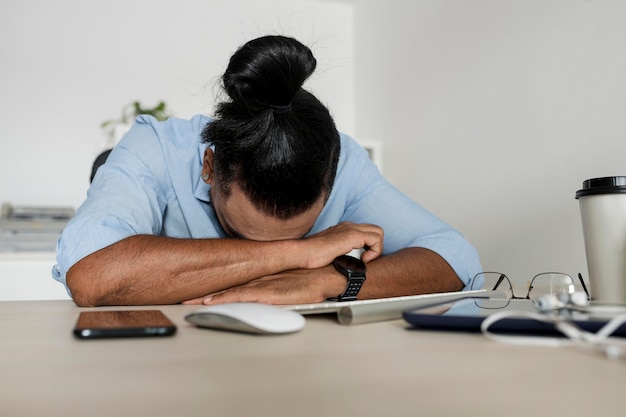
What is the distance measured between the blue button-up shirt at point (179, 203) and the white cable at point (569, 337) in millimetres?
771

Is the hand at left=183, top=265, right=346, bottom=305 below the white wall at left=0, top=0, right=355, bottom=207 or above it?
below

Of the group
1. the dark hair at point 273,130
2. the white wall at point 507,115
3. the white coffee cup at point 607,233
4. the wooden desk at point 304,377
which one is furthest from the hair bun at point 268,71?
the white wall at point 507,115

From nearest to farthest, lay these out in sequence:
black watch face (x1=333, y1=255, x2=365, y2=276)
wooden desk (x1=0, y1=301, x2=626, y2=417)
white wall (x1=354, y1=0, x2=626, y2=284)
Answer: wooden desk (x1=0, y1=301, x2=626, y2=417)
black watch face (x1=333, y1=255, x2=365, y2=276)
white wall (x1=354, y1=0, x2=626, y2=284)

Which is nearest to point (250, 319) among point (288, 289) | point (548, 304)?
point (548, 304)

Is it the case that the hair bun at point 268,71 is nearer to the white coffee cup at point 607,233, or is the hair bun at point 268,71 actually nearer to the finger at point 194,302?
the finger at point 194,302

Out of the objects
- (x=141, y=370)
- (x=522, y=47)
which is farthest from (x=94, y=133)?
(x=141, y=370)

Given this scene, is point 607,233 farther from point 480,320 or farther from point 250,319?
point 250,319

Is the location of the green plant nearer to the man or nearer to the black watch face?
the man

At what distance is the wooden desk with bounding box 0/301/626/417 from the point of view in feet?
0.99

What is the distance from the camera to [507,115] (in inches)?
89.0

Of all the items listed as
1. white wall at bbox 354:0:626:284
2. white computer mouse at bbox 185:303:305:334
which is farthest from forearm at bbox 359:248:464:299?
white wall at bbox 354:0:626:284

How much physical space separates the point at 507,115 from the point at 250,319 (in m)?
1.97

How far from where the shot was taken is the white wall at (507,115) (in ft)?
6.14

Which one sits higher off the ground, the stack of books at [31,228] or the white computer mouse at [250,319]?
the stack of books at [31,228]
